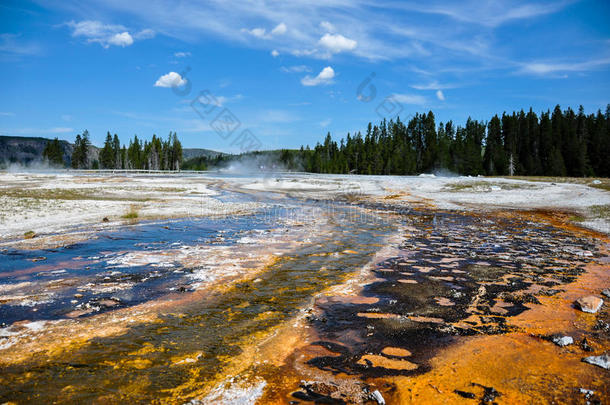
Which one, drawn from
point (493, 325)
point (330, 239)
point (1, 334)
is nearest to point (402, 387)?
point (493, 325)

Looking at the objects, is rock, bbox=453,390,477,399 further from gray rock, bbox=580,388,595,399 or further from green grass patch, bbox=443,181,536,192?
green grass patch, bbox=443,181,536,192

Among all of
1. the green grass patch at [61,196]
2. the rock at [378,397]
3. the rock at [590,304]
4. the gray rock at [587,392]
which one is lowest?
the rock at [378,397]

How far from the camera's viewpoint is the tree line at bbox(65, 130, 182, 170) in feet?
422

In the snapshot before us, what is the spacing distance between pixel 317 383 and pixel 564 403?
2728mm

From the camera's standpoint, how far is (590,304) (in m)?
6.39

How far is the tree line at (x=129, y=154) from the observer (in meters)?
128

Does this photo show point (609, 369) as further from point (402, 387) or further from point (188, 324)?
point (188, 324)

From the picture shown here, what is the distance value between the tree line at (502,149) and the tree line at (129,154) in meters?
65.4

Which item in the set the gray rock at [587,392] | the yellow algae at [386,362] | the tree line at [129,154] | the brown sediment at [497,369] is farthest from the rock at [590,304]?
the tree line at [129,154]

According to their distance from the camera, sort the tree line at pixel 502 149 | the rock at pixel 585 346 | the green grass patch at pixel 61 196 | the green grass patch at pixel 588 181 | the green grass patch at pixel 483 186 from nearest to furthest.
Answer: the rock at pixel 585 346 → the green grass patch at pixel 61 196 → the green grass patch at pixel 588 181 → the green grass patch at pixel 483 186 → the tree line at pixel 502 149

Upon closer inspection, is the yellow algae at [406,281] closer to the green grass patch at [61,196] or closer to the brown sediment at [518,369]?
the brown sediment at [518,369]

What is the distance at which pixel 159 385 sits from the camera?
4.19 metres

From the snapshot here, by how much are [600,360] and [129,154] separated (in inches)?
6229

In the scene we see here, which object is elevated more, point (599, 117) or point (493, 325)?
point (599, 117)
